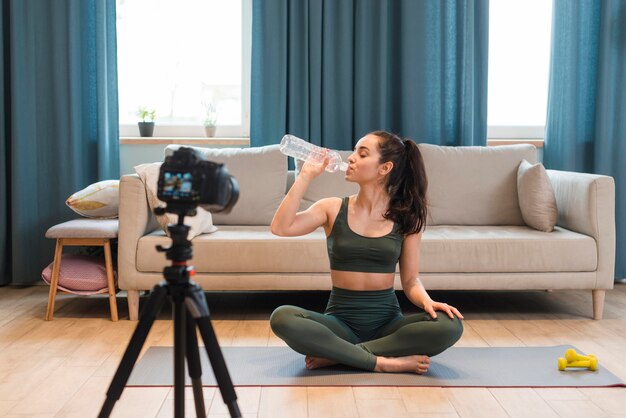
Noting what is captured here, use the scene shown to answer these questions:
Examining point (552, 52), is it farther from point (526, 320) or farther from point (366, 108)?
point (526, 320)

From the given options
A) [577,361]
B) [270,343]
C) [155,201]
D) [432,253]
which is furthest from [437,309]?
[155,201]

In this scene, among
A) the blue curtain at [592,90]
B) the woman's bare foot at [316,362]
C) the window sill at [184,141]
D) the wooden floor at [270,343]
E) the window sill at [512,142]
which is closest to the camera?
the wooden floor at [270,343]

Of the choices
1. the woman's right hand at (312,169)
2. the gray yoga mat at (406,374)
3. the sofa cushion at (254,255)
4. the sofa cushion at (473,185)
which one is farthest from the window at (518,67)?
the woman's right hand at (312,169)

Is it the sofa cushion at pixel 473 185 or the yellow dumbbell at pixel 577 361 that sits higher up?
the sofa cushion at pixel 473 185

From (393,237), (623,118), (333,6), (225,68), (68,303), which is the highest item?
(333,6)

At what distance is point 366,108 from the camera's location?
4.58 m

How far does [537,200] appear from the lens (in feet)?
12.8

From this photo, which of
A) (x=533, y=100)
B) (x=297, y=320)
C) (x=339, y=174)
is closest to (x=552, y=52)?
(x=533, y=100)

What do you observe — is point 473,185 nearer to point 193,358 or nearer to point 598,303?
point 598,303

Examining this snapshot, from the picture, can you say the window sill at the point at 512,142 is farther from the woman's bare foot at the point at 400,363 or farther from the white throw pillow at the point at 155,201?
the woman's bare foot at the point at 400,363

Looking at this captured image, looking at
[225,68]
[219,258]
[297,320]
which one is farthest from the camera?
[225,68]

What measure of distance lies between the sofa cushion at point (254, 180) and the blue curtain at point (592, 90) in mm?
1663

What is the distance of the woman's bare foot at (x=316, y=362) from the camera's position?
9.13 feet

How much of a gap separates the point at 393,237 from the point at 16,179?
2491 mm
